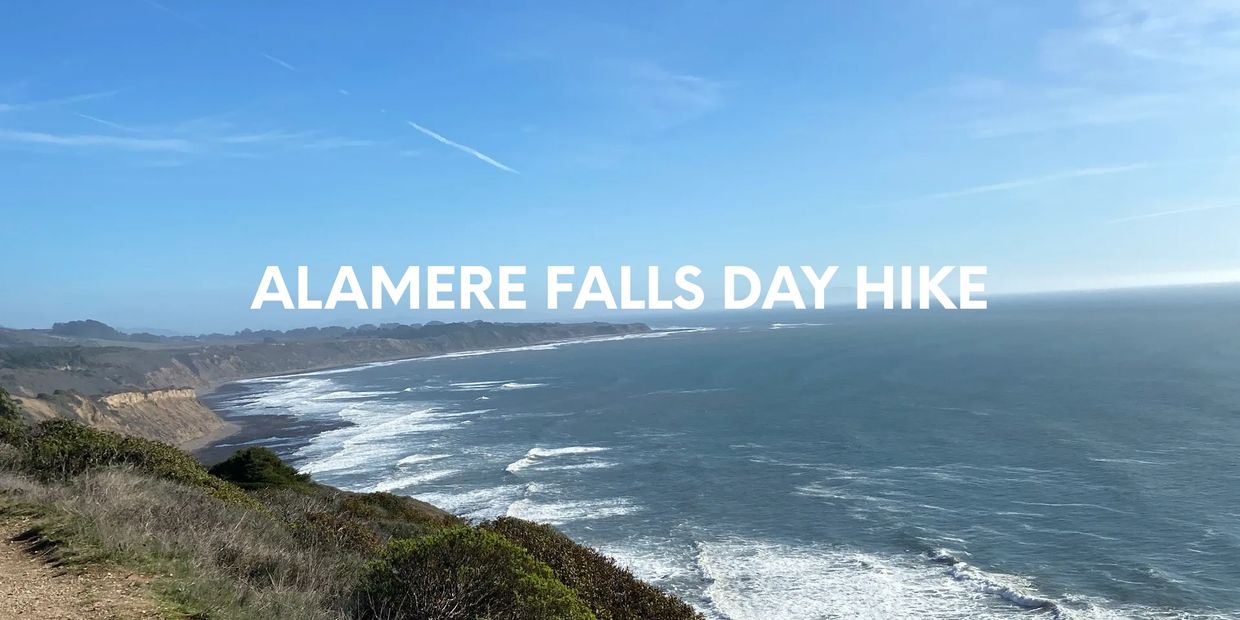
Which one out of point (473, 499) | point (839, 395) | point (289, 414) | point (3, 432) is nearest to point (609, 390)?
point (839, 395)

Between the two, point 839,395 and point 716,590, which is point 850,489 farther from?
point 839,395

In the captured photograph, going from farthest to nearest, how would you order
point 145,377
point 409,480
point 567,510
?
point 145,377, point 409,480, point 567,510

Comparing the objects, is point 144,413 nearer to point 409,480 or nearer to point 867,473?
point 409,480

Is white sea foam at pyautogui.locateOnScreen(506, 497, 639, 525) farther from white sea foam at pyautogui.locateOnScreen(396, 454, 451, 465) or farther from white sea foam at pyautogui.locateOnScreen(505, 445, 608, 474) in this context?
white sea foam at pyautogui.locateOnScreen(396, 454, 451, 465)

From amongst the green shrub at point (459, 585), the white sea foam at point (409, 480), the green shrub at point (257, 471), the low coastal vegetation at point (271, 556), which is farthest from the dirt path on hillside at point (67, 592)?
the white sea foam at point (409, 480)

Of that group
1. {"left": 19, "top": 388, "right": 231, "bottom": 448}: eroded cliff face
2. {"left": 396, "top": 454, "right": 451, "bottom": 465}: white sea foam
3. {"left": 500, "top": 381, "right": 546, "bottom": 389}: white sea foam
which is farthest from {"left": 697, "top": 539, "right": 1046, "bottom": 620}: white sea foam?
{"left": 500, "top": 381, "right": 546, "bottom": 389}: white sea foam

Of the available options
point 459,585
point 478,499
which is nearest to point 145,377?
point 478,499

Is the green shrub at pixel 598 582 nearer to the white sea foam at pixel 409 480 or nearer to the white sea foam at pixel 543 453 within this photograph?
the white sea foam at pixel 409 480
